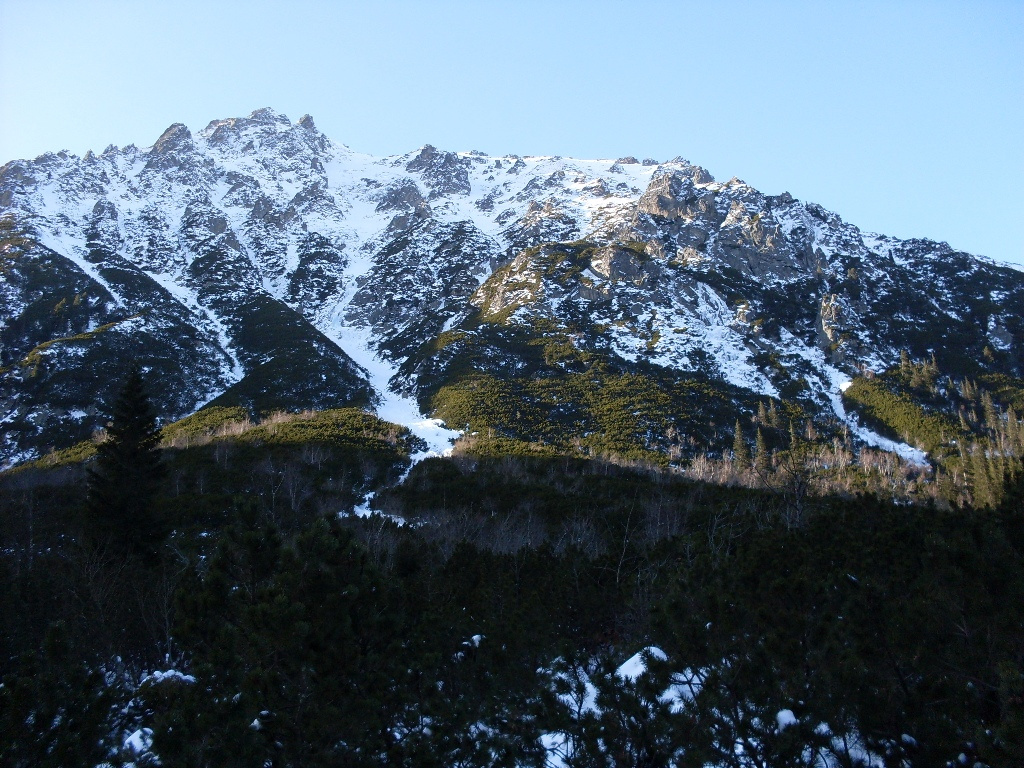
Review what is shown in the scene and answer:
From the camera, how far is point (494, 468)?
4750 centimetres

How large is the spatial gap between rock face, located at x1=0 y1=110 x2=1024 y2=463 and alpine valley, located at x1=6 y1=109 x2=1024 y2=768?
2.91 ft

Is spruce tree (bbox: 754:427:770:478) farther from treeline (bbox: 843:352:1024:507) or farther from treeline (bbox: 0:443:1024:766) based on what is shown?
treeline (bbox: 0:443:1024:766)

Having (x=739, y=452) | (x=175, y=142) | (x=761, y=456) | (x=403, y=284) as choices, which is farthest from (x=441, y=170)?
(x=761, y=456)

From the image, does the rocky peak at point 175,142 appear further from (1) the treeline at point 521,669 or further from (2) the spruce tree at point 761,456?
(1) the treeline at point 521,669

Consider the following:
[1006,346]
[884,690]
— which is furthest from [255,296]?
[1006,346]

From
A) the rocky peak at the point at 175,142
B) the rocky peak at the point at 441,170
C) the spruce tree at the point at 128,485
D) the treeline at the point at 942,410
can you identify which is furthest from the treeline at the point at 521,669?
the rocky peak at the point at 175,142

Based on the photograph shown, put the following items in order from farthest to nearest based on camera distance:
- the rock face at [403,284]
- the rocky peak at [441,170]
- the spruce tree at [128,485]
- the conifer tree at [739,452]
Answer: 1. the rocky peak at [441,170]
2. the rock face at [403,284]
3. the conifer tree at [739,452]
4. the spruce tree at [128,485]

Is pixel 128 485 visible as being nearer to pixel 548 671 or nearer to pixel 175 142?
pixel 548 671

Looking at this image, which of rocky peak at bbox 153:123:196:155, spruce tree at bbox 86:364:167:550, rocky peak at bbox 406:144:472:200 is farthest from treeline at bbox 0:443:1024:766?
rocky peak at bbox 153:123:196:155

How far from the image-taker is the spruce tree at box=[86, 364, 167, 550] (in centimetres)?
2227

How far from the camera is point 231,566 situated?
678 cm

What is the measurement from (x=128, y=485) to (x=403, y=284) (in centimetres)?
10330

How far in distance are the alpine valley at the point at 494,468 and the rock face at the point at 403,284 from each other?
887mm

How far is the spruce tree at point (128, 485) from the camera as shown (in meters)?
22.3
